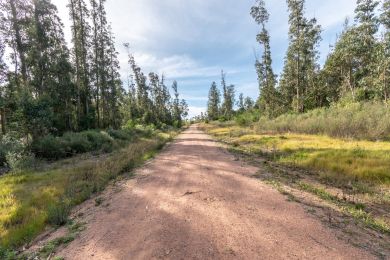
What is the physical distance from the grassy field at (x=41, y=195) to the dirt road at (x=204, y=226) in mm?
761

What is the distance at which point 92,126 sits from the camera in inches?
1169

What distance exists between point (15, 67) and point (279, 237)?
3063 cm

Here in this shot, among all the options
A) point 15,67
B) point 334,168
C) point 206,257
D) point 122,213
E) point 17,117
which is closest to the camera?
point 206,257

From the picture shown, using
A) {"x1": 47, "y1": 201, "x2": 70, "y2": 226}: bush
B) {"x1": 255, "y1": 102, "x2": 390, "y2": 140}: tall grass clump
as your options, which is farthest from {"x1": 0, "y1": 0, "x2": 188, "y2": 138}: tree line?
{"x1": 255, "y1": 102, "x2": 390, "y2": 140}: tall grass clump

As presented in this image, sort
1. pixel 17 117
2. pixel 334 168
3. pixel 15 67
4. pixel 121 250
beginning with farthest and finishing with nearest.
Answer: pixel 15 67, pixel 17 117, pixel 334 168, pixel 121 250

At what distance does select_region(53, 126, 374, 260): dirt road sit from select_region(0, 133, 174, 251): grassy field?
761 millimetres

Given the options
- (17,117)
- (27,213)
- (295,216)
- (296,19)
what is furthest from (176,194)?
(296,19)

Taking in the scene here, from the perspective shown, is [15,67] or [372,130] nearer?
[372,130]

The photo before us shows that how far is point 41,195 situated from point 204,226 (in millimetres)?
5507

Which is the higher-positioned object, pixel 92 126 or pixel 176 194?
pixel 92 126

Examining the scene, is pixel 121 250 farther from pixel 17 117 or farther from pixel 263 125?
pixel 263 125

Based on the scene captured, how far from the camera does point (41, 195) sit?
7398mm

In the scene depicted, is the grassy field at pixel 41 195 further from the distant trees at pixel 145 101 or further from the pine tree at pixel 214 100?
the pine tree at pixel 214 100

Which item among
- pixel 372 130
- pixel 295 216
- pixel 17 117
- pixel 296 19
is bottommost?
pixel 295 216
